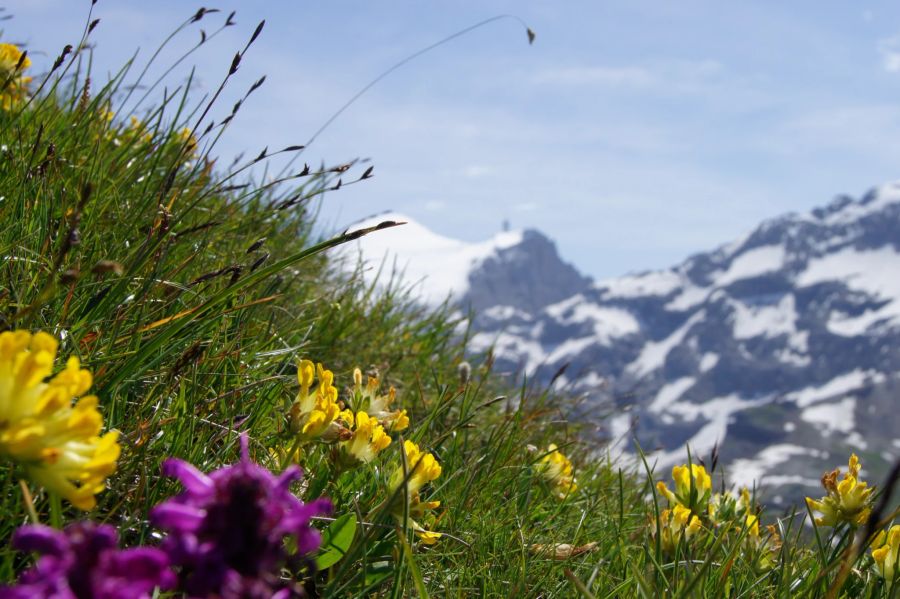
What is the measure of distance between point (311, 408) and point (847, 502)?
211 centimetres

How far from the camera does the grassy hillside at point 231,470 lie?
1.05 meters

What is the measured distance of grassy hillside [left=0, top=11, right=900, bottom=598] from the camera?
3.46ft

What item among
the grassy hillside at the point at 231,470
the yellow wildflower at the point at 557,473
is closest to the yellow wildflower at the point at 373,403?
the grassy hillside at the point at 231,470

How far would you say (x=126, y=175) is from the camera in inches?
144

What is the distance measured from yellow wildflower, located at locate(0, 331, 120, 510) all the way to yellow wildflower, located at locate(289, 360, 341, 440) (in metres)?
1.02

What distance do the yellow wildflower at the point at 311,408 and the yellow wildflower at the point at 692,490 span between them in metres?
1.69

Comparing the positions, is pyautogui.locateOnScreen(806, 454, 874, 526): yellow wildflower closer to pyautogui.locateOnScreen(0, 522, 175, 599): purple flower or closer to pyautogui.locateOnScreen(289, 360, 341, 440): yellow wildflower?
pyautogui.locateOnScreen(289, 360, 341, 440): yellow wildflower

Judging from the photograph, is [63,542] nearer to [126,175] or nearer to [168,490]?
[168,490]

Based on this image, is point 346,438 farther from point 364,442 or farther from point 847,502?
point 847,502

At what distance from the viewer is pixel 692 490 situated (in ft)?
11.0

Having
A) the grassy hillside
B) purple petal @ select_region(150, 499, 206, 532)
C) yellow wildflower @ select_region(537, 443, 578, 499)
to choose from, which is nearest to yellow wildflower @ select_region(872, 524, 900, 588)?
the grassy hillside

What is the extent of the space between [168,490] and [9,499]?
0.40 meters

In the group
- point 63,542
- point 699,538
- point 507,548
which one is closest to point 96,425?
→ point 63,542

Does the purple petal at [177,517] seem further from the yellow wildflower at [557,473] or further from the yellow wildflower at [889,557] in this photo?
the yellow wildflower at [557,473]
